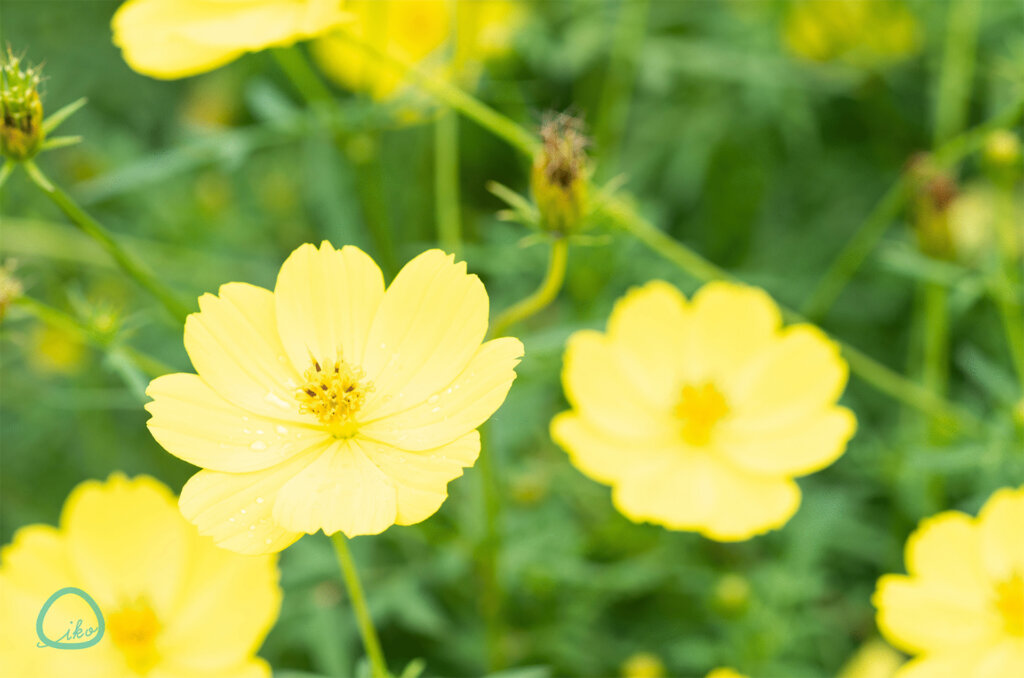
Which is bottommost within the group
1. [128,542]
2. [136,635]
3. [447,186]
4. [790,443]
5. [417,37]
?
[136,635]

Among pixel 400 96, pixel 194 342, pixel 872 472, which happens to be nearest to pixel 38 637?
pixel 194 342

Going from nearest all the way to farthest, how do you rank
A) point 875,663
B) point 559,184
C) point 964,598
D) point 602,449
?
point 559,184, point 964,598, point 602,449, point 875,663

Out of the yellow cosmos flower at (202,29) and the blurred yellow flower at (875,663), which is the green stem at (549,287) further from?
the blurred yellow flower at (875,663)

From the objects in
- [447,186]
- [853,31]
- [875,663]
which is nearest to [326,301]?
[447,186]

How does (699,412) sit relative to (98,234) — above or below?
above

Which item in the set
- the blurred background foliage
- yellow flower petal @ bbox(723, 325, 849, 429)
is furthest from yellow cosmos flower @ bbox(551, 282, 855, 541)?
the blurred background foliage

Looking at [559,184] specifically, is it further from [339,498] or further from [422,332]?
[339,498]

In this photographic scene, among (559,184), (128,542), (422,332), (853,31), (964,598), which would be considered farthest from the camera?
(853,31)

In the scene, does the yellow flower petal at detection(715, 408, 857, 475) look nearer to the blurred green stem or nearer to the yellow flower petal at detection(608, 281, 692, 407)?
the yellow flower petal at detection(608, 281, 692, 407)
